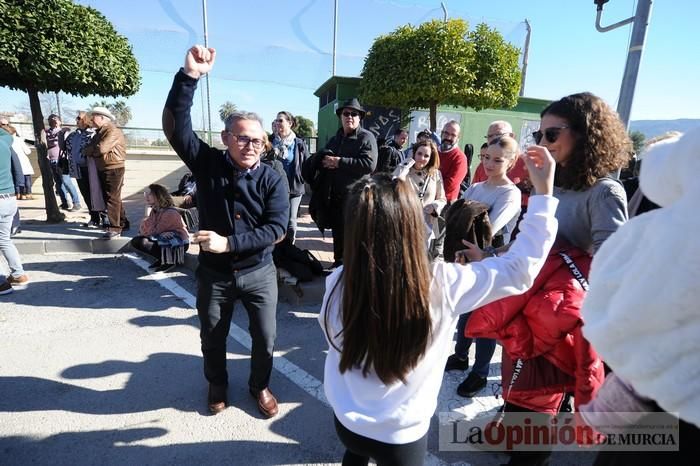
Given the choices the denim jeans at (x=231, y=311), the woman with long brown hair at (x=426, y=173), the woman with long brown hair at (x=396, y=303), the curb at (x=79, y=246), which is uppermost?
the woman with long brown hair at (x=426, y=173)

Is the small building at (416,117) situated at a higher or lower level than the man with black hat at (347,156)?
higher

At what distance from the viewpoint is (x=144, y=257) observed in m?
5.96

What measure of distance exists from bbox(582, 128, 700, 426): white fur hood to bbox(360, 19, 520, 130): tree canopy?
8.21m

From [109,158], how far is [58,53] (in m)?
1.61

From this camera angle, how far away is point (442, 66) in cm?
830

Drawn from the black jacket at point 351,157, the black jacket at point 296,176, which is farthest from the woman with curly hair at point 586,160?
the black jacket at point 296,176

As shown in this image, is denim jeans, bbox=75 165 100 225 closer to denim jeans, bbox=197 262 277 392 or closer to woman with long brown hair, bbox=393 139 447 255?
denim jeans, bbox=197 262 277 392

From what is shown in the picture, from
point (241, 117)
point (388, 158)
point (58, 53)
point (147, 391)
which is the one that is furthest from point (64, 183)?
point (241, 117)

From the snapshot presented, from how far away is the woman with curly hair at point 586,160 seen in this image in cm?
176

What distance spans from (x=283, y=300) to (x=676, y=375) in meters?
4.08

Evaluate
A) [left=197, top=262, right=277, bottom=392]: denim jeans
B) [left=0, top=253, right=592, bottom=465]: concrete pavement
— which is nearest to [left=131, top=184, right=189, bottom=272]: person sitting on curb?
[left=0, top=253, right=592, bottom=465]: concrete pavement

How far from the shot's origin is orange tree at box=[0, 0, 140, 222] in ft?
17.7

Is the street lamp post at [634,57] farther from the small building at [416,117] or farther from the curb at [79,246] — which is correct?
the small building at [416,117]

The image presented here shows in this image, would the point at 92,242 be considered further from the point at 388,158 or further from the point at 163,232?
the point at 388,158
